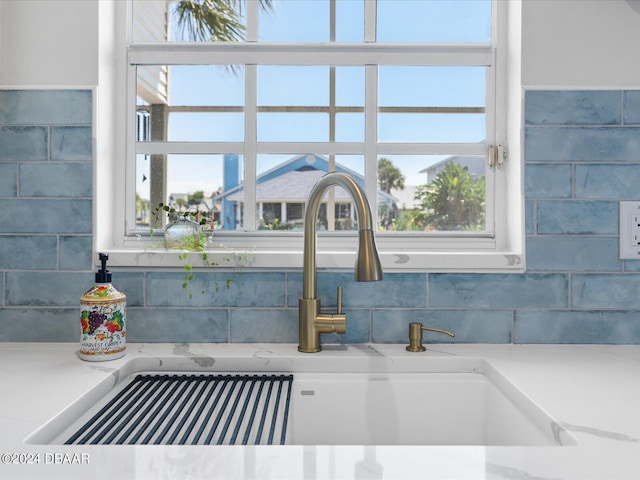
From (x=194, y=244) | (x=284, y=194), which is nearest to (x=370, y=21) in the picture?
(x=284, y=194)

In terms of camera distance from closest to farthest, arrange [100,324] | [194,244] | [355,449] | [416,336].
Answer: [355,449]
[100,324]
[416,336]
[194,244]

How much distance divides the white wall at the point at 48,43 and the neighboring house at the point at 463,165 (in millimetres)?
951

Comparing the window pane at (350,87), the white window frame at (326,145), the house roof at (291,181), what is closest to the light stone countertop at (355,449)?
the white window frame at (326,145)

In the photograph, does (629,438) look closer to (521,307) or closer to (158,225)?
(521,307)

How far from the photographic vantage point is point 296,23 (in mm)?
1441

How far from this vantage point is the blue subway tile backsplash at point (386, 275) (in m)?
1.27

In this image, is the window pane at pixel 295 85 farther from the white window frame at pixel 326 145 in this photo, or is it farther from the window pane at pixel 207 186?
the window pane at pixel 207 186

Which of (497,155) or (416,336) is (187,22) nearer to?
(497,155)

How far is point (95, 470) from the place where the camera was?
62 centimetres

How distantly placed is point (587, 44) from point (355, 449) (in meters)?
1.19

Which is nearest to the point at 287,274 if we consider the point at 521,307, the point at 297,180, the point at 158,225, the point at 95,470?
the point at 297,180

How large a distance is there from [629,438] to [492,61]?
107 centimetres

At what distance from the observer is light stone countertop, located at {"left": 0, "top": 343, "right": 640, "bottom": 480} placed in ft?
2.04

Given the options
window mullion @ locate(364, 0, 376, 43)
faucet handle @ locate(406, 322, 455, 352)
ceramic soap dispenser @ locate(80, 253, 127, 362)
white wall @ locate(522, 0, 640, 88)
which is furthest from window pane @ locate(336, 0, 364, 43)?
ceramic soap dispenser @ locate(80, 253, 127, 362)
